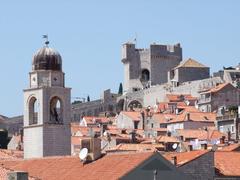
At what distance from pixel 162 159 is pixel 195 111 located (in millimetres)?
87173

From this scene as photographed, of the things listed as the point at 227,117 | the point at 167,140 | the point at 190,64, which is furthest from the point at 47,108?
the point at 190,64

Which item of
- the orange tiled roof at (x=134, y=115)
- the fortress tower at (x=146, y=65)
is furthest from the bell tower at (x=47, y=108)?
the fortress tower at (x=146, y=65)

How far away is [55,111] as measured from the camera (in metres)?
60.8

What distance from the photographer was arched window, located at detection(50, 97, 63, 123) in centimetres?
6019

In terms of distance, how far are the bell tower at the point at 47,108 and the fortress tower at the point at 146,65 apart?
125120 mm

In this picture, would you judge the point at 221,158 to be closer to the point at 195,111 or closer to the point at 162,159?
the point at 162,159

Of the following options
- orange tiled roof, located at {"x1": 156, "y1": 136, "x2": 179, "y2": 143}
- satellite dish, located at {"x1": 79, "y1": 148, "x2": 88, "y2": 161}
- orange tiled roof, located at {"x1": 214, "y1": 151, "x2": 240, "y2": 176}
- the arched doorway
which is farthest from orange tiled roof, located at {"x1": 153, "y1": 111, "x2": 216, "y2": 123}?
satellite dish, located at {"x1": 79, "y1": 148, "x2": 88, "y2": 161}

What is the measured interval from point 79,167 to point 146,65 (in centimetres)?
14401

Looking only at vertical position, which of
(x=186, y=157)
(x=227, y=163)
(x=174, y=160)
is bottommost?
(x=227, y=163)

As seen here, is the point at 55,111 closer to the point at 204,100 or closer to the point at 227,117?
the point at 227,117

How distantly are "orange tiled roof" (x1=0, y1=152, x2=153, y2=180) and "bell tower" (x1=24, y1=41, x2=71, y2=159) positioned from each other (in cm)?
763

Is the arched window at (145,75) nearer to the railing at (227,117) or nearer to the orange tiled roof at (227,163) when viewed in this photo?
the railing at (227,117)

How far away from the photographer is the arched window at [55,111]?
2370 inches

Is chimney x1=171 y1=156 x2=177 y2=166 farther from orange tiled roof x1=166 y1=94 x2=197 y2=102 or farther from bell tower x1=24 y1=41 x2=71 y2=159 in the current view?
orange tiled roof x1=166 y1=94 x2=197 y2=102
